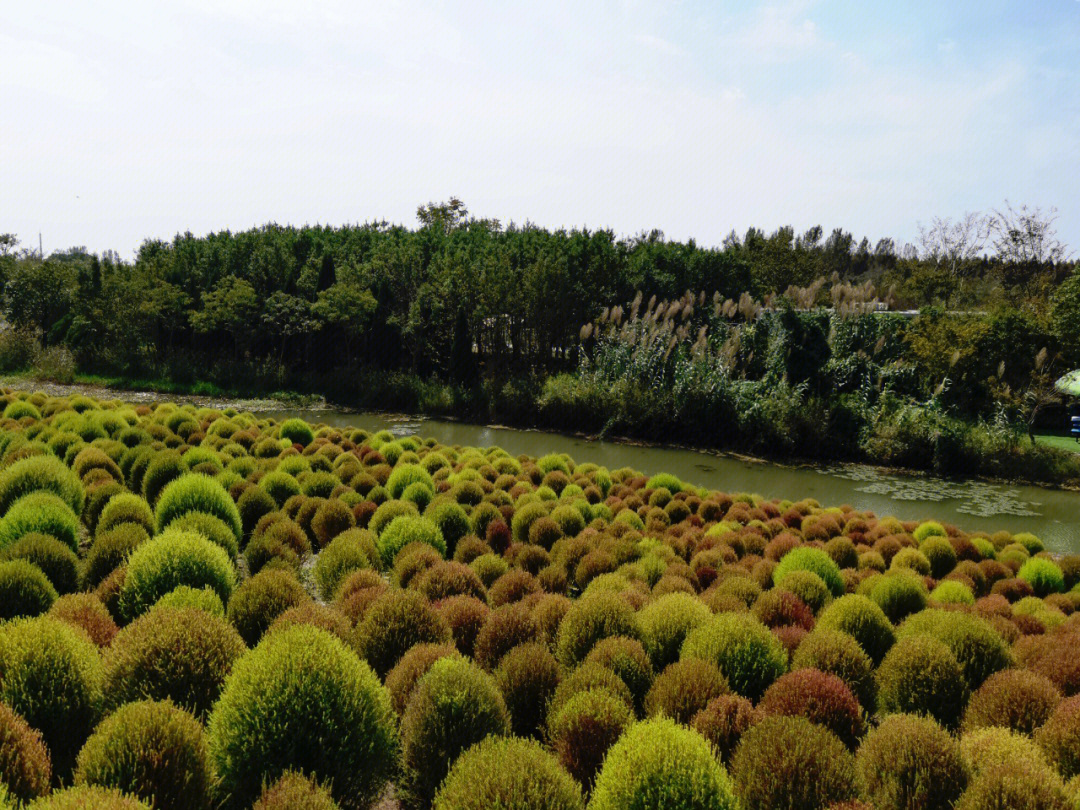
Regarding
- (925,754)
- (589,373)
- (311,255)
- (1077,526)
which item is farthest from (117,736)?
(311,255)

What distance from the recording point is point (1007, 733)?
370 centimetres

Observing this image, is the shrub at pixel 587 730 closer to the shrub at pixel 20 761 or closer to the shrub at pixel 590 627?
the shrub at pixel 590 627

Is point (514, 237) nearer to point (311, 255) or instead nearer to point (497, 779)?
point (311, 255)

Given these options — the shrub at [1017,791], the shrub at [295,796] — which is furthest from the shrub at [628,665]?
the shrub at [295,796]

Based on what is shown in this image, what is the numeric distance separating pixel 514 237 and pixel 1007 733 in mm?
31149

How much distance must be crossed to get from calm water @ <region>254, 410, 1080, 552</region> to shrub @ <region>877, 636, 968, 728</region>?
9.81 m

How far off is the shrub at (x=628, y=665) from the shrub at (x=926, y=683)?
Answer: 1.52 m

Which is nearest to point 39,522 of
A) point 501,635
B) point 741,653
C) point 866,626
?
point 501,635

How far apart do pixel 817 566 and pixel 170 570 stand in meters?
5.48

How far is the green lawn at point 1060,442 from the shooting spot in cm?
1859

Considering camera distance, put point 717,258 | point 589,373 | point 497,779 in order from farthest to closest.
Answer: point 717,258 → point 589,373 → point 497,779

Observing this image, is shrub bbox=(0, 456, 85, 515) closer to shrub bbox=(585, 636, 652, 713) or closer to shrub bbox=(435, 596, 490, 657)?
shrub bbox=(435, 596, 490, 657)

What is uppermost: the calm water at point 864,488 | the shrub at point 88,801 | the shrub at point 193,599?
the shrub at point 88,801

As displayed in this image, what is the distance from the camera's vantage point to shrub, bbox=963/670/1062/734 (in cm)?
416
